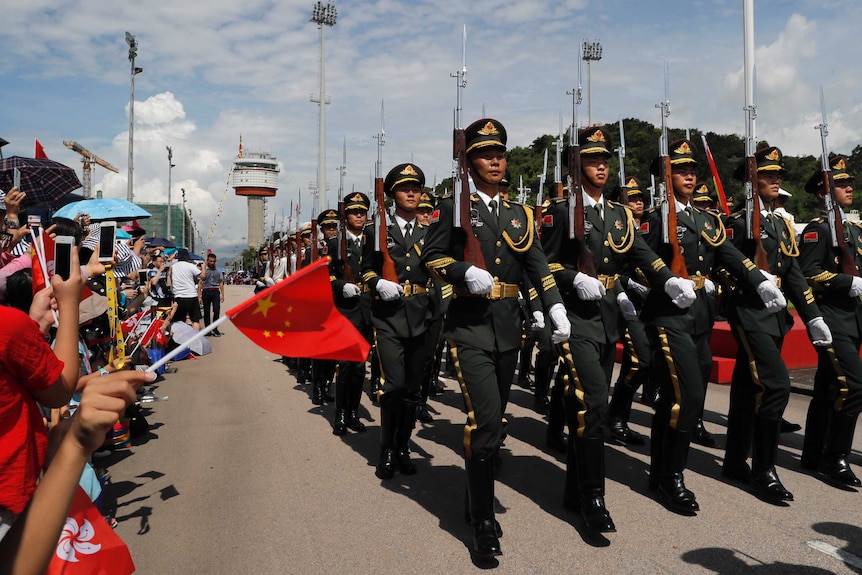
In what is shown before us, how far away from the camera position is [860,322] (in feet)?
17.0

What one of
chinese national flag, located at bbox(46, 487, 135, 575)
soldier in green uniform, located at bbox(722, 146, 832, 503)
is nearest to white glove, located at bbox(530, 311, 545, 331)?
soldier in green uniform, located at bbox(722, 146, 832, 503)

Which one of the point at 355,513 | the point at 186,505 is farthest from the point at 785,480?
the point at 186,505

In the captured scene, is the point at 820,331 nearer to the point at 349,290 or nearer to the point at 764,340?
the point at 764,340

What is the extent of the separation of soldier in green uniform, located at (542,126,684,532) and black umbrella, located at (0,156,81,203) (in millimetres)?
5905

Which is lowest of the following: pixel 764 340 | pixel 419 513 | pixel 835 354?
pixel 419 513

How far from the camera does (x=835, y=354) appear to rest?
5051 mm

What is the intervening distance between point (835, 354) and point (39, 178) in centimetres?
808

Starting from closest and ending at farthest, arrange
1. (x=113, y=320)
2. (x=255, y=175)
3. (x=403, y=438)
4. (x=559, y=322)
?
(x=559, y=322)
(x=113, y=320)
(x=403, y=438)
(x=255, y=175)

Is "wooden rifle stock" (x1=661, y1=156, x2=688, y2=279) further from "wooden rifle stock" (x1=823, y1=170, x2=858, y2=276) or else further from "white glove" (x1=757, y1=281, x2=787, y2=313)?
"wooden rifle stock" (x1=823, y1=170, x2=858, y2=276)

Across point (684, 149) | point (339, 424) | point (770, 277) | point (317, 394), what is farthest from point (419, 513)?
point (317, 394)

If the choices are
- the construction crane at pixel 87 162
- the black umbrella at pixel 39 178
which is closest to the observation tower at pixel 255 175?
the construction crane at pixel 87 162

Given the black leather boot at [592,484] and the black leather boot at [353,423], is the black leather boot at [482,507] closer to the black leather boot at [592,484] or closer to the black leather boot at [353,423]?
the black leather boot at [592,484]

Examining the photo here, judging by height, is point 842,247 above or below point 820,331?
above

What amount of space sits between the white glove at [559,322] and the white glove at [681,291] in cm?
92
